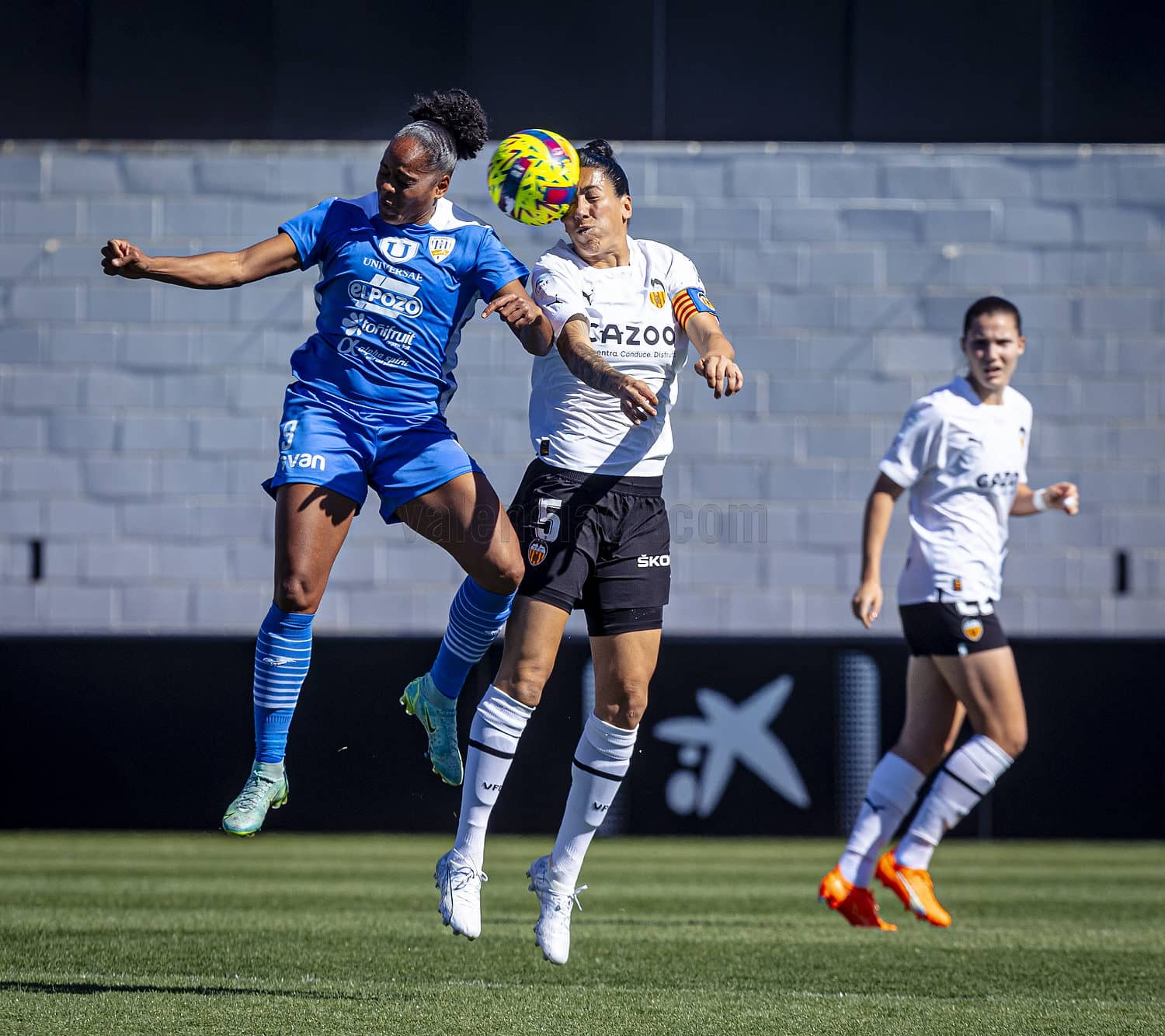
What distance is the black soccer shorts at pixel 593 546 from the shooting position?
4.48 metres

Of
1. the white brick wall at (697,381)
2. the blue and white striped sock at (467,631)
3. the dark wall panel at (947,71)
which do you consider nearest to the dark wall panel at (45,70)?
the white brick wall at (697,381)

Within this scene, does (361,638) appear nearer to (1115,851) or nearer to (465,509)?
(1115,851)

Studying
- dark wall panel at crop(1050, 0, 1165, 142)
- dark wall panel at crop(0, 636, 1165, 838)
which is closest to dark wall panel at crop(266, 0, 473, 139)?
dark wall panel at crop(0, 636, 1165, 838)

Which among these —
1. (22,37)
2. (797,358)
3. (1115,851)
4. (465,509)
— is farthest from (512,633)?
(22,37)

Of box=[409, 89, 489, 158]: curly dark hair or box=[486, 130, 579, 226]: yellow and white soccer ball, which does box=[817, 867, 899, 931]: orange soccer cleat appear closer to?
box=[486, 130, 579, 226]: yellow and white soccer ball

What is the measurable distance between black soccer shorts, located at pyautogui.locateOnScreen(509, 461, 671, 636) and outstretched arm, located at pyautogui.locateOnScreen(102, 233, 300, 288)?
888 millimetres

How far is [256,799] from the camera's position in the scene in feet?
14.1

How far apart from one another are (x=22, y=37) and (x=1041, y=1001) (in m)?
8.95

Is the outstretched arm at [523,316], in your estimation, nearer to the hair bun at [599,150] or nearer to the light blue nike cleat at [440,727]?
the hair bun at [599,150]

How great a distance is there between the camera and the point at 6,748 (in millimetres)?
9422

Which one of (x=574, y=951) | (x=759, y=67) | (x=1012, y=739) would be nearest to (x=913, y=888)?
(x=1012, y=739)

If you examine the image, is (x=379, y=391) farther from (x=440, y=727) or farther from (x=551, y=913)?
(x=551, y=913)

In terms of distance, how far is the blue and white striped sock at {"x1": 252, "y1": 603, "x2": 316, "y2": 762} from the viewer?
178 inches

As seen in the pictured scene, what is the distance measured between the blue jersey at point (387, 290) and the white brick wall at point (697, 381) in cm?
588
